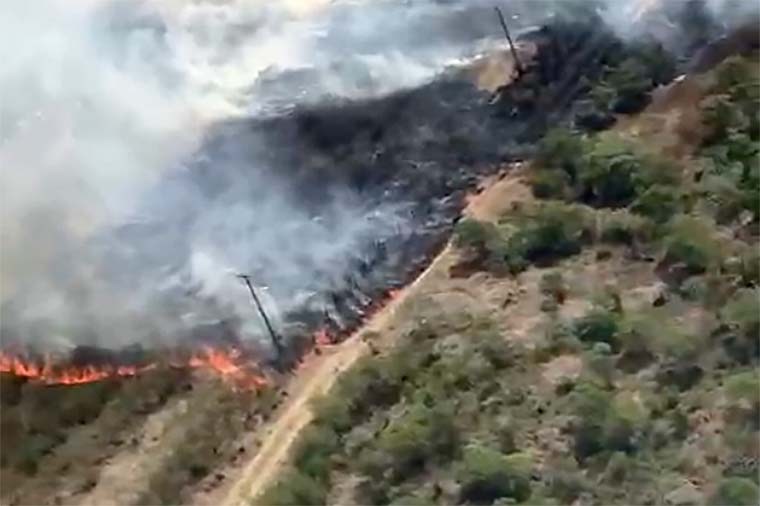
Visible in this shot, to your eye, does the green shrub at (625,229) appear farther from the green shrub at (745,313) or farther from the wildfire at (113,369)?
the wildfire at (113,369)

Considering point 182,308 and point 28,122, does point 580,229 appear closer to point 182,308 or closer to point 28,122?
point 182,308

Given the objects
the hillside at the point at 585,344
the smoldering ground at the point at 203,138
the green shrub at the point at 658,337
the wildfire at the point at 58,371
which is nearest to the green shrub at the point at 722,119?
the hillside at the point at 585,344

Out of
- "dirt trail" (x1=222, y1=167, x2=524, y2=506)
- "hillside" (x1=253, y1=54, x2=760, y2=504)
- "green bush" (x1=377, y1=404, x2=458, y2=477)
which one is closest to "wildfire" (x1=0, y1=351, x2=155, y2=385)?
"dirt trail" (x1=222, y1=167, x2=524, y2=506)

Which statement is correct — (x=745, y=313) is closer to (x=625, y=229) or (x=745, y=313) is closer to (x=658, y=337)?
(x=658, y=337)

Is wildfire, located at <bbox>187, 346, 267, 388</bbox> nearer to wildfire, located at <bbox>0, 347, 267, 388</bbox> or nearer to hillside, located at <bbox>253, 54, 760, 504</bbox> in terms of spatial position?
wildfire, located at <bbox>0, 347, 267, 388</bbox>

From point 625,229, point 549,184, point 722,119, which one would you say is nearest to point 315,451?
point 625,229

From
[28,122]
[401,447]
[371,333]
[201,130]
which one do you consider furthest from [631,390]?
[28,122]
